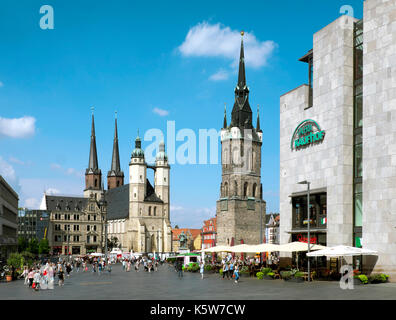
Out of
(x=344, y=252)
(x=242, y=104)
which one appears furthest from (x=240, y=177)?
(x=344, y=252)

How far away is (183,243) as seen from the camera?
104 metres

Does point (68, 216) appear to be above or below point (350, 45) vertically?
below

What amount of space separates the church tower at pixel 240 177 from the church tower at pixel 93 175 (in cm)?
6757

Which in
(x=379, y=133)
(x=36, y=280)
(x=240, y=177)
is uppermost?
(x=379, y=133)

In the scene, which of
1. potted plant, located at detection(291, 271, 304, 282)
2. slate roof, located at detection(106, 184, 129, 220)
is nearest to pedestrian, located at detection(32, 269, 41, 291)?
potted plant, located at detection(291, 271, 304, 282)

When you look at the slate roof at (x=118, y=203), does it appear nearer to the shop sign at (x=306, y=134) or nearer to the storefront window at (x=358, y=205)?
the shop sign at (x=306, y=134)

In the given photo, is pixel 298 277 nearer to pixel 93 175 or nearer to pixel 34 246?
pixel 34 246

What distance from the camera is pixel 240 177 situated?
117 metres

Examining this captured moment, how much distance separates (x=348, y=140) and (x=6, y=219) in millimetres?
65563

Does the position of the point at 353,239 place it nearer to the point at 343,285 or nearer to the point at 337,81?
the point at 343,285

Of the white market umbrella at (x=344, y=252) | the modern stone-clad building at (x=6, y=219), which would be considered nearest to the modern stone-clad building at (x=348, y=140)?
the white market umbrella at (x=344, y=252)

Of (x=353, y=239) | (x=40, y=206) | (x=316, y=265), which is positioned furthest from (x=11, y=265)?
(x=40, y=206)

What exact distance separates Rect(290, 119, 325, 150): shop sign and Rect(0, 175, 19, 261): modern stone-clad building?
45.6 metres

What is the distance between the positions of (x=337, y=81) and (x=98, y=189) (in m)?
141
